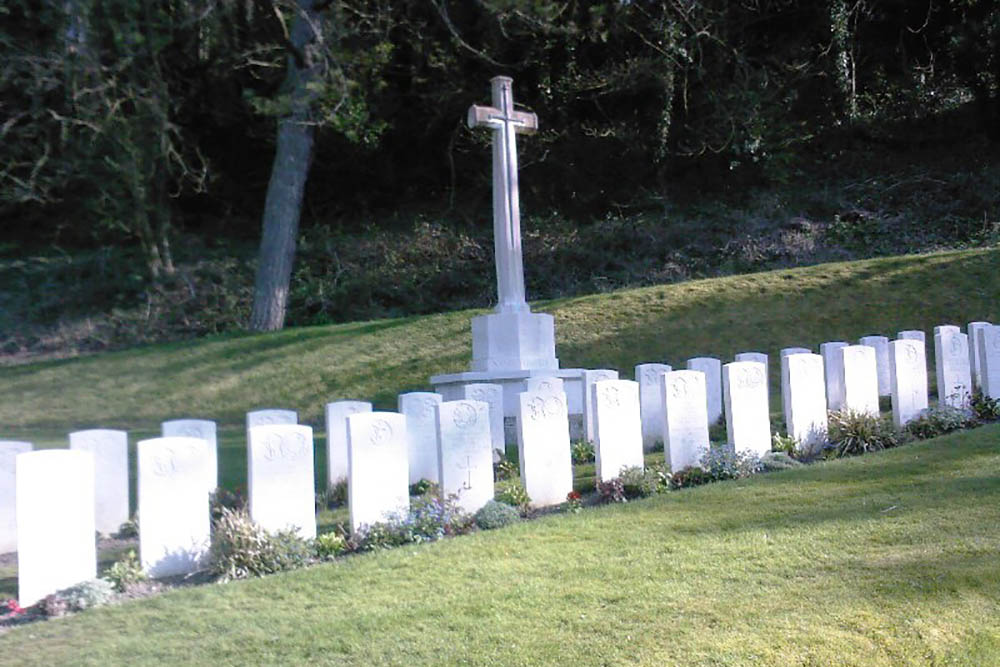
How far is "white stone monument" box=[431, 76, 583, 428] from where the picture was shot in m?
10.7

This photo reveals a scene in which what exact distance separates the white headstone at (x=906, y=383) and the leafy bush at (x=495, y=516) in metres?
4.09

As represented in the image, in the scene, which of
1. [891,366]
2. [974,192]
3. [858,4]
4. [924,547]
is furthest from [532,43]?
[924,547]

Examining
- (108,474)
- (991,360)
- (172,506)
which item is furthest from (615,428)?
(991,360)

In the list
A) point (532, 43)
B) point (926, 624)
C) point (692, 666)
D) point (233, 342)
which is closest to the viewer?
point (692, 666)

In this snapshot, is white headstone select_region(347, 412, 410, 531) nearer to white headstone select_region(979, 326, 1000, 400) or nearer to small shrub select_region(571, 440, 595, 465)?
small shrub select_region(571, 440, 595, 465)

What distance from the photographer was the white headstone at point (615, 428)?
707 cm

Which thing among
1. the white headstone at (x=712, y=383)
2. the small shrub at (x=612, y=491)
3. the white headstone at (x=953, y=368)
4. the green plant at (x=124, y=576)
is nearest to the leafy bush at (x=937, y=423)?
the white headstone at (x=953, y=368)

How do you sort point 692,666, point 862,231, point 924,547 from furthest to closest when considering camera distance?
point 862,231 → point 924,547 → point 692,666

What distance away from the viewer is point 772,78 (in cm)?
2400

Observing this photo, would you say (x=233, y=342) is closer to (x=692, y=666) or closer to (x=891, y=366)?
(x=891, y=366)

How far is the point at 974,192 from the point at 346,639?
21512mm

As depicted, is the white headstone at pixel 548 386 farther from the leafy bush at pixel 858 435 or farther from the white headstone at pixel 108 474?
the white headstone at pixel 108 474

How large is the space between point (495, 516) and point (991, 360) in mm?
5891

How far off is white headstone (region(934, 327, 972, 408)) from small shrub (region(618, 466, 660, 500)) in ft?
12.5
